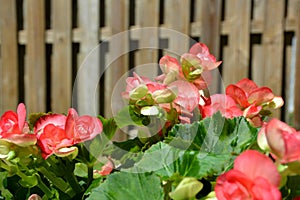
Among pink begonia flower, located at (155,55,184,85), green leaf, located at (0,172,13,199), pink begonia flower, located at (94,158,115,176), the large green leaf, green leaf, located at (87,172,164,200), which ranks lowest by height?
green leaf, located at (0,172,13,199)

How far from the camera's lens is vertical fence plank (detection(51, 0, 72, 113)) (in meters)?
3.43

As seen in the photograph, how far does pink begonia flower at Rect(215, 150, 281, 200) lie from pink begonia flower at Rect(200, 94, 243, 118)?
0.80ft

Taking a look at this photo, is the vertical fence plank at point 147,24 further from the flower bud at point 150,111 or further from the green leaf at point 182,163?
the green leaf at point 182,163

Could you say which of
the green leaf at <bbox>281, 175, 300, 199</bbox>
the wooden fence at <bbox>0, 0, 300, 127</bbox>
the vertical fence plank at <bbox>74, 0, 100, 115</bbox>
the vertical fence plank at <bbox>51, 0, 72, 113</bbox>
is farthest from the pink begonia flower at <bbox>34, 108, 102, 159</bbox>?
the vertical fence plank at <bbox>51, 0, 72, 113</bbox>

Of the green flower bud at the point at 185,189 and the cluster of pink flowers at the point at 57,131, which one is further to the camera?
the cluster of pink flowers at the point at 57,131

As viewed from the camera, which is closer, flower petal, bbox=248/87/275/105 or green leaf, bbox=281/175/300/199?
green leaf, bbox=281/175/300/199

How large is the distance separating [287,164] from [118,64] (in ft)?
9.13

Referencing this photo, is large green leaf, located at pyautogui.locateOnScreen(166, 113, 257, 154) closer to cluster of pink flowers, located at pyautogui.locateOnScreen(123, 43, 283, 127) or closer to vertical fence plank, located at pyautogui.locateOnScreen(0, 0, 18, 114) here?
cluster of pink flowers, located at pyautogui.locateOnScreen(123, 43, 283, 127)

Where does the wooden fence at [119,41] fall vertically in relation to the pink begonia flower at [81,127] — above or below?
below

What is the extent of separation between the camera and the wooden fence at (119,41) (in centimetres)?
284

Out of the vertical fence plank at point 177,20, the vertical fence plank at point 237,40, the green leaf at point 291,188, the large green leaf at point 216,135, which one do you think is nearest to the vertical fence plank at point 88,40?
the vertical fence plank at point 177,20

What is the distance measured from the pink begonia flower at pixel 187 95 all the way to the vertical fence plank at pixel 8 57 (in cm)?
320

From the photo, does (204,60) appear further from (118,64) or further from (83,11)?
(83,11)

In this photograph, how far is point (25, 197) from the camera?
2.08 feet
